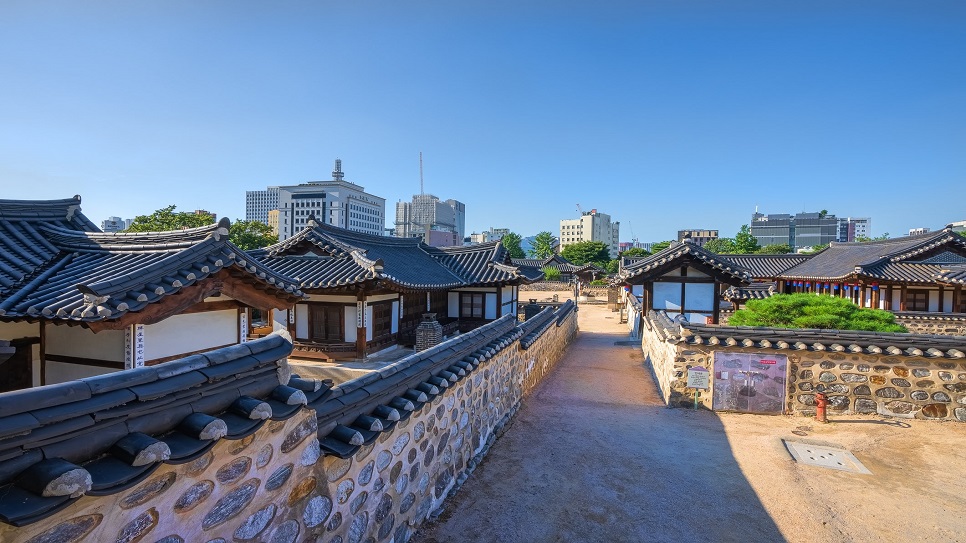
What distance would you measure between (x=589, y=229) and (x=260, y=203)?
91836 millimetres

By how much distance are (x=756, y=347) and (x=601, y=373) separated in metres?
5.38

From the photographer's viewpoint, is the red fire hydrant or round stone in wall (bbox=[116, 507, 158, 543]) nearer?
round stone in wall (bbox=[116, 507, 158, 543])

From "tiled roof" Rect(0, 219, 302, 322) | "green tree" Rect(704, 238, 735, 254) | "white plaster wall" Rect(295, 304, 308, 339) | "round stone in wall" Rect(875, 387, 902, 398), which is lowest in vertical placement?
"round stone in wall" Rect(875, 387, 902, 398)

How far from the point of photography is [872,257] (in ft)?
86.9

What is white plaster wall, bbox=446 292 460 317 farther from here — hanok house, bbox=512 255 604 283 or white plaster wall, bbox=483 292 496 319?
hanok house, bbox=512 255 604 283

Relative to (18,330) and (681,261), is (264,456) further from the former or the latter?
(681,261)

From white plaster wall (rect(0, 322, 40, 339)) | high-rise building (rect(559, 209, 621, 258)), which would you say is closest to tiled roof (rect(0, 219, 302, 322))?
white plaster wall (rect(0, 322, 40, 339))

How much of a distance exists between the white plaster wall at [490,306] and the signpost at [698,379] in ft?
41.6

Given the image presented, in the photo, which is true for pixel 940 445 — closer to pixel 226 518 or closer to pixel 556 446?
pixel 556 446

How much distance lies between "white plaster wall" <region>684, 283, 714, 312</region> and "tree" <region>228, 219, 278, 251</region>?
96.3 feet

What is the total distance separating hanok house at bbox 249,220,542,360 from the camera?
Answer: 15.0 meters

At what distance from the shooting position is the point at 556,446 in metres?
7.71

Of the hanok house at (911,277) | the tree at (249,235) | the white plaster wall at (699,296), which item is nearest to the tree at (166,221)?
the tree at (249,235)

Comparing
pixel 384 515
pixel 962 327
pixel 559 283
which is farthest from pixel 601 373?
pixel 559 283
